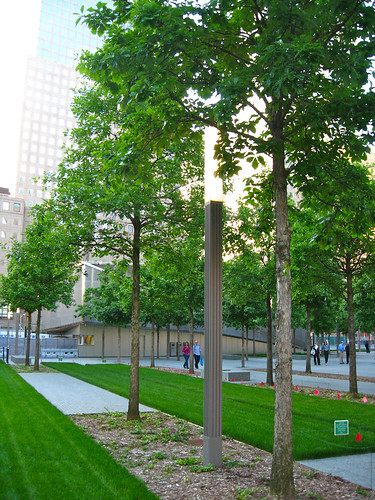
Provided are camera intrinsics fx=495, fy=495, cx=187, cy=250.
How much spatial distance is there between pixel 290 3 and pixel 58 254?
8.02 meters

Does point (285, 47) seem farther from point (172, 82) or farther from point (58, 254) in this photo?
point (58, 254)

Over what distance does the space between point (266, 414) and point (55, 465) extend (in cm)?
625

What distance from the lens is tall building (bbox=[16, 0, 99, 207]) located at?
409 ft

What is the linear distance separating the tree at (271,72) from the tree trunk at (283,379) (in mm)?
12

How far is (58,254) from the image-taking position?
39.0ft

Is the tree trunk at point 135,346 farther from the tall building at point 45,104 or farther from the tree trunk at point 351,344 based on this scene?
the tall building at point 45,104

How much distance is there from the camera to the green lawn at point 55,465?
614 centimetres

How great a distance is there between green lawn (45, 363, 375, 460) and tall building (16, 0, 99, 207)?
10906 cm

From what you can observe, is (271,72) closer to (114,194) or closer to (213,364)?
(213,364)

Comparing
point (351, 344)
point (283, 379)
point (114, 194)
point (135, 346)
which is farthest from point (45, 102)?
point (283, 379)

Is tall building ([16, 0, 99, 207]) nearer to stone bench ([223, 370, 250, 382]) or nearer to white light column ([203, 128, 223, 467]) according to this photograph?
stone bench ([223, 370, 250, 382])

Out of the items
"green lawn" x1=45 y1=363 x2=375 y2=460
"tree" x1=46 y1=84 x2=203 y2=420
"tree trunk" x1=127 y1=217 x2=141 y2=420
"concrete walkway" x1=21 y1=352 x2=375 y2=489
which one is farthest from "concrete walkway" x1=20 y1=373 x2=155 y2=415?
"tree" x1=46 y1=84 x2=203 y2=420

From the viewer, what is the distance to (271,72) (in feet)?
17.8

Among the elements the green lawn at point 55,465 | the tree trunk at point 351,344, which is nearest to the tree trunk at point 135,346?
the green lawn at point 55,465
